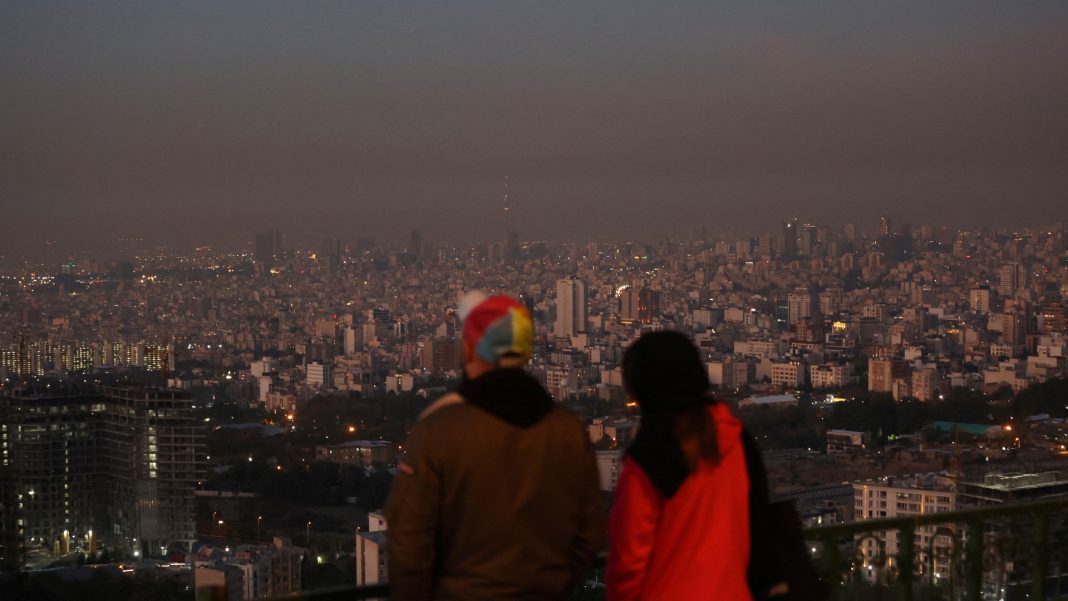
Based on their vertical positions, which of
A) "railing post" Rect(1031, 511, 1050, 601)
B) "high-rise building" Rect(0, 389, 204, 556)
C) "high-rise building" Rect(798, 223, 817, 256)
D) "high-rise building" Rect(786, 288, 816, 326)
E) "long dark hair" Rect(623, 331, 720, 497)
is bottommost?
"high-rise building" Rect(0, 389, 204, 556)

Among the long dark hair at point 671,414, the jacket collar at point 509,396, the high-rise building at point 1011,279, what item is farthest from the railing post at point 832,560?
the high-rise building at point 1011,279

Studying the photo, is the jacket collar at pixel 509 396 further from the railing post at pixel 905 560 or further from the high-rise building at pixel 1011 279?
the high-rise building at pixel 1011 279

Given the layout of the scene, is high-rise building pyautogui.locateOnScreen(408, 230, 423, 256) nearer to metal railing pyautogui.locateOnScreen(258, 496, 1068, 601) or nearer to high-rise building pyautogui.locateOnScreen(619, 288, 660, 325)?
high-rise building pyautogui.locateOnScreen(619, 288, 660, 325)

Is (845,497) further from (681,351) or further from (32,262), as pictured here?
(32,262)

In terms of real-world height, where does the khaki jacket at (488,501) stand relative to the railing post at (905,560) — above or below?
above

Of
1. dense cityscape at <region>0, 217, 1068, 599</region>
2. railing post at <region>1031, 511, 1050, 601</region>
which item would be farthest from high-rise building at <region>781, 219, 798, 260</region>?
railing post at <region>1031, 511, 1050, 601</region>

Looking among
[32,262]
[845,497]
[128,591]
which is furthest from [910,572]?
[32,262]
